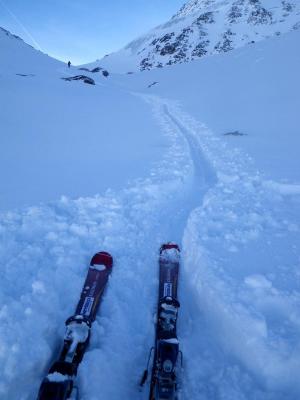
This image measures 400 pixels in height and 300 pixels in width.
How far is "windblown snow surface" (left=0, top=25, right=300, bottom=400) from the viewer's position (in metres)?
3.58

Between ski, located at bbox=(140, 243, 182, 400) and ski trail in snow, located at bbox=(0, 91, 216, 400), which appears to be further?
ski trail in snow, located at bbox=(0, 91, 216, 400)

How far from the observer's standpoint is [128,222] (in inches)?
255

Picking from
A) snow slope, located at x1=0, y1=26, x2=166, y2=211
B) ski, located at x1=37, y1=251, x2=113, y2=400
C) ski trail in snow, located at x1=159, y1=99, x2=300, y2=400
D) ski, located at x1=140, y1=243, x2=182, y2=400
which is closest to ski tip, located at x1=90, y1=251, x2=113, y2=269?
ski, located at x1=37, y1=251, x2=113, y2=400

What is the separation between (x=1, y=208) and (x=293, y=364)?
545 cm

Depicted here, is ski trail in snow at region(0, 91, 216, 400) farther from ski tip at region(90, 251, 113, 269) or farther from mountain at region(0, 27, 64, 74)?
mountain at region(0, 27, 64, 74)

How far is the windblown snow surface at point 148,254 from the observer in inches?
141

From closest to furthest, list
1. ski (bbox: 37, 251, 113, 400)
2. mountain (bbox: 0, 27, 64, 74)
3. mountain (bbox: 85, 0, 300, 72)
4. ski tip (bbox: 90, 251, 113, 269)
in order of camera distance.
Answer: ski (bbox: 37, 251, 113, 400), ski tip (bbox: 90, 251, 113, 269), mountain (bbox: 0, 27, 64, 74), mountain (bbox: 85, 0, 300, 72)

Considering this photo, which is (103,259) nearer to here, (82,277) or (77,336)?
(82,277)

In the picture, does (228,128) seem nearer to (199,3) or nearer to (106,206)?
(106,206)

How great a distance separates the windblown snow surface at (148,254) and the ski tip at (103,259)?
18 centimetres

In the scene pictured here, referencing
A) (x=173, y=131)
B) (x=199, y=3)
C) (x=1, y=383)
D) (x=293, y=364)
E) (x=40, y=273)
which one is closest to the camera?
(x=1, y=383)

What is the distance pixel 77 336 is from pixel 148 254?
2.30 meters

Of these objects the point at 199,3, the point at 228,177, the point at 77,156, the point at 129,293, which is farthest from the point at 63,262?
the point at 199,3

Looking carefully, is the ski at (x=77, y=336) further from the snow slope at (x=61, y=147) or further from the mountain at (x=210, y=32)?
the mountain at (x=210, y=32)
